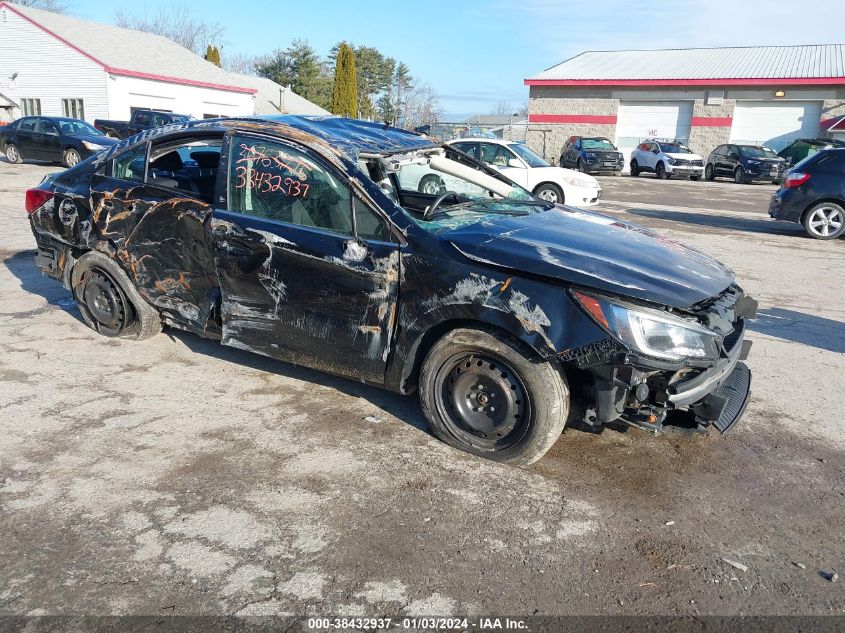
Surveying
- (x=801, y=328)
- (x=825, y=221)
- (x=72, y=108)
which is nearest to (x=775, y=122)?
(x=825, y=221)

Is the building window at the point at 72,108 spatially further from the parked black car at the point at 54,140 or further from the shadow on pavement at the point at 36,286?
the shadow on pavement at the point at 36,286

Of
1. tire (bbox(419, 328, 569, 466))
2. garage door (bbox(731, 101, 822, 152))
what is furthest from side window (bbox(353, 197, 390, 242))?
garage door (bbox(731, 101, 822, 152))

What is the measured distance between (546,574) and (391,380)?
1.47m

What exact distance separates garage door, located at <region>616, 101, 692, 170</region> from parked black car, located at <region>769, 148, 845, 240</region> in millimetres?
26255

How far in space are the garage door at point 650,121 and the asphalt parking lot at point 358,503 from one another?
35.2 meters

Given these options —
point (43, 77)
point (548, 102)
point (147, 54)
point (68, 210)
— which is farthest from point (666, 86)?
point (68, 210)

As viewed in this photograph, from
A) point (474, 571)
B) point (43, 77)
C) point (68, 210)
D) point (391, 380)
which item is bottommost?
point (474, 571)

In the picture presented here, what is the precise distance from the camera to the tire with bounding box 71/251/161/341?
524 cm

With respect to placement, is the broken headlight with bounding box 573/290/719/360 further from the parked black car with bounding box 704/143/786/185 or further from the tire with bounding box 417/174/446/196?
the parked black car with bounding box 704/143/786/185

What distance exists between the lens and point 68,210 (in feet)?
17.8

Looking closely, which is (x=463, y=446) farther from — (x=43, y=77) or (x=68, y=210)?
(x=43, y=77)

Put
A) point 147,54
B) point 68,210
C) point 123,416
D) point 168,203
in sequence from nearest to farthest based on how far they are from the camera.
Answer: point 123,416 → point 168,203 → point 68,210 → point 147,54

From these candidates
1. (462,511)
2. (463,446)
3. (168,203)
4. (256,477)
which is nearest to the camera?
(462,511)

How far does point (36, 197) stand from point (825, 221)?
1184 centimetres
